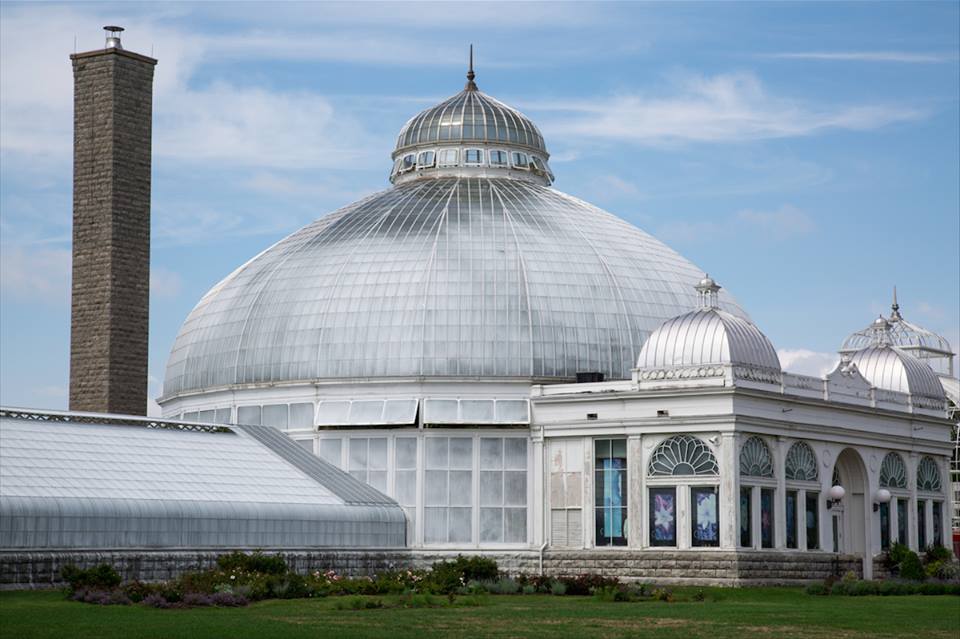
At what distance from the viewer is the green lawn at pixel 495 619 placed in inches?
1615

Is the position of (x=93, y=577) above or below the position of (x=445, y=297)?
below

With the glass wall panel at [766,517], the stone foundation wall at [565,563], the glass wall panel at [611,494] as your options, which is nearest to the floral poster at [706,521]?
the stone foundation wall at [565,563]

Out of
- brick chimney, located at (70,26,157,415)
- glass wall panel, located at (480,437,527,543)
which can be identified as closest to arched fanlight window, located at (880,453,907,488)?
glass wall panel, located at (480,437,527,543)

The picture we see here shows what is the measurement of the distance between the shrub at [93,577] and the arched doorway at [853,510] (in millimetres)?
36017

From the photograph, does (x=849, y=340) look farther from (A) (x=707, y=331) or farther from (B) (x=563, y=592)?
(B) (x=563, y=592)

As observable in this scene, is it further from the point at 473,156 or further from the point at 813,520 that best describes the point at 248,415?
the point at 813,520

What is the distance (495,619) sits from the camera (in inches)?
1810

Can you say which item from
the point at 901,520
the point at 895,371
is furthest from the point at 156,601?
the point at 895,371

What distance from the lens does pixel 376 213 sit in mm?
84625

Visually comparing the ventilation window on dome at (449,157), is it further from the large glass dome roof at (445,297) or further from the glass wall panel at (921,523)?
the glass wall panel at (921,523)

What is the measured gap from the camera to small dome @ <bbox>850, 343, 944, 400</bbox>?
83688 mm

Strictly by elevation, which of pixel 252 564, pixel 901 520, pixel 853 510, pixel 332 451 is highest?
pixel 332 451

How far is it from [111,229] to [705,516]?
32847 mm

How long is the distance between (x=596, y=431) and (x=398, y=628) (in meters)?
31.6
